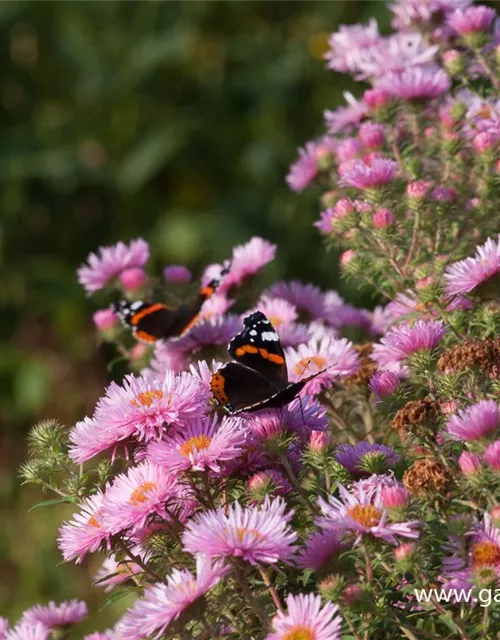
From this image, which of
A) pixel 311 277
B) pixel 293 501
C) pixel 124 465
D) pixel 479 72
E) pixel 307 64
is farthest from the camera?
pixel 307 64

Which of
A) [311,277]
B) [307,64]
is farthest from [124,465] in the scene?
[307,64]

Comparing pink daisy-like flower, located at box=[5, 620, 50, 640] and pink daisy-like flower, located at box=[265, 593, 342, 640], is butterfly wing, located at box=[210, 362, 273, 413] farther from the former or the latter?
pink daisy-like flower, located at box=[5, 620, 50, 640]

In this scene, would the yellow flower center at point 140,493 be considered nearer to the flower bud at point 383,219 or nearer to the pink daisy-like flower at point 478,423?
the pink daisy-like flower at point 478,423

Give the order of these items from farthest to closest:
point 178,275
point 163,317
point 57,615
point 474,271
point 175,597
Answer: point 178,275 < point 163,317 < point 57,615 < point 474,271 < point 175,597

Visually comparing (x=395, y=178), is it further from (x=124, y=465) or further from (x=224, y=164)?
(x=224, y=164)

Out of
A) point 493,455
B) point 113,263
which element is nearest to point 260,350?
point 493,455

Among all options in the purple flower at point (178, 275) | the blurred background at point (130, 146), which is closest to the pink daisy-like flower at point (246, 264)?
the purple flower at point (178, 275)

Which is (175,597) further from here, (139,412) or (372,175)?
(372,175)
